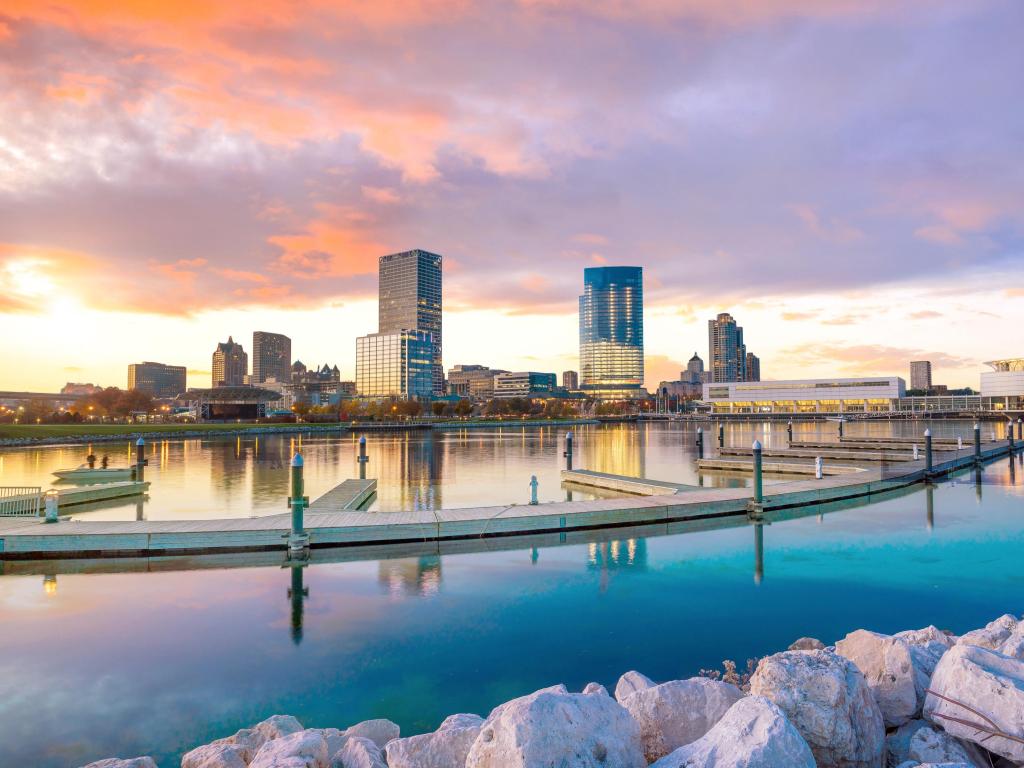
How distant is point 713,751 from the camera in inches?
201

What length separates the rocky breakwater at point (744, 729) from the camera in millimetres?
5082

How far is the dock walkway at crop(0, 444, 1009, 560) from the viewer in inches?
653

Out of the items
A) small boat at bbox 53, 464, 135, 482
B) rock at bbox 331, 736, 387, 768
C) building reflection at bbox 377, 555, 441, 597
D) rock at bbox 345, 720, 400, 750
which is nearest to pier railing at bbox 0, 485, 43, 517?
small boat at bbox 53, 464, 135, 482

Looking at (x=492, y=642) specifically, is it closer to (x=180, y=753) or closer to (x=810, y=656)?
(x=180, y=753)

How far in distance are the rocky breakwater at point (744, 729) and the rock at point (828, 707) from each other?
1cm

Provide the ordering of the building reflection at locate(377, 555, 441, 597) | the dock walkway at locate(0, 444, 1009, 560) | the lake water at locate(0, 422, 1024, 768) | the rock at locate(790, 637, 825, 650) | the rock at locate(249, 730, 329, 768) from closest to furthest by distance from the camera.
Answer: the rock at locate(249, 730, 329, 768) → the lake water at locate(0, 422, 1024, 768) → the rock at locate(790, 637, 825, 650) → the building reflection at locate(377, 555, 441, 597) → the dock walkway at locate(0, 444, 1009, 560)

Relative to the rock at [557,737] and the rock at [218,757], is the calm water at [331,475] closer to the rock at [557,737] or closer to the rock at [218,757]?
the rock at [218,757]

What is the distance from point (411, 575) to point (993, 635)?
36.2ft

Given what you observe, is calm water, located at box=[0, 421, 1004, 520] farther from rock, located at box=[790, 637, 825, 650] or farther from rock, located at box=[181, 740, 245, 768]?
rock, located at box=[181, 740, 245, 768]

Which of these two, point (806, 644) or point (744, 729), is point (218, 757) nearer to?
point (744, 729)

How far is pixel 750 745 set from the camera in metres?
4.99

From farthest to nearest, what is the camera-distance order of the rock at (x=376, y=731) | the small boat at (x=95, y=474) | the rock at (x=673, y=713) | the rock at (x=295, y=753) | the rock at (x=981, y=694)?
the small boat at (x=95, y=474)
the rock at (x=376, y=731)
the rock at (x=673, y=713)
the rock at (x=981, y=694)
the rock at (x=295, y=753)

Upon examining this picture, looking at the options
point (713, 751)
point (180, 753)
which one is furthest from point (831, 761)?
point (180, 753)

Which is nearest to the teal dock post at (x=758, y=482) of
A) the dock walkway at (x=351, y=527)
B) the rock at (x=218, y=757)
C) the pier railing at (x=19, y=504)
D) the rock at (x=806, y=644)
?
the dock walkway at (x=351, y=527)
